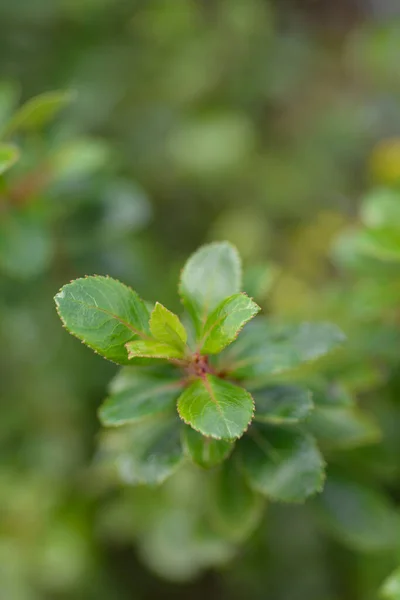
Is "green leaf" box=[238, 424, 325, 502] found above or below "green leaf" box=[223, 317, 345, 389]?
below

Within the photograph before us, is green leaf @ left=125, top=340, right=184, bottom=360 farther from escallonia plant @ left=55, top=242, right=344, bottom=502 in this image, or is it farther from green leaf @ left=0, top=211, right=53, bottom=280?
green leaf @ left=0, top=211, right=53, bottom=280

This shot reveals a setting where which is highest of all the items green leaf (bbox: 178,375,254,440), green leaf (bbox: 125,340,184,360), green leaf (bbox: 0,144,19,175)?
green leaf (bbox: 0,144,19,175)

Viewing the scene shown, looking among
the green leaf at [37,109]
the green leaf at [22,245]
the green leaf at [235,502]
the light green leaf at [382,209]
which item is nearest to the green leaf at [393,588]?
the green leaf at [235,502]

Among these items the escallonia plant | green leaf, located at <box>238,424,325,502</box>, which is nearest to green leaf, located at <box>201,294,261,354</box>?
the escallonia plant

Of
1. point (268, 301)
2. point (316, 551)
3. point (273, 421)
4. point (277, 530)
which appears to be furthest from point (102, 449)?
point (268, 301)

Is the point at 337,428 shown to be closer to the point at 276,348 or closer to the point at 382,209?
the point at 276,348

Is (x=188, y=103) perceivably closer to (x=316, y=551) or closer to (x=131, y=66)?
(x=131, y=66)
